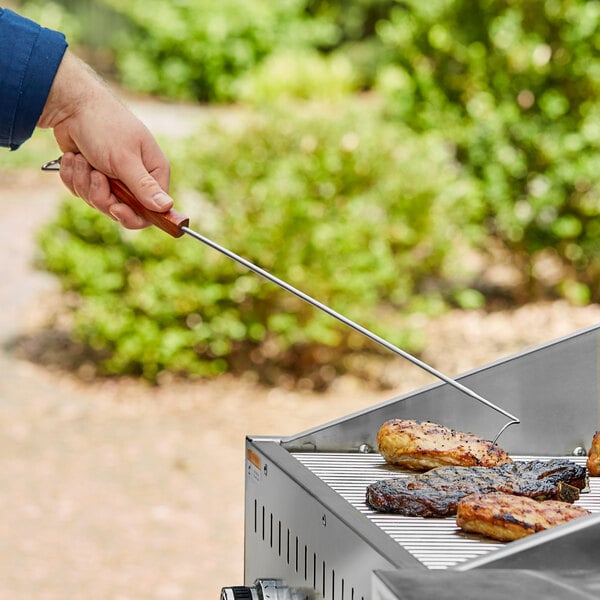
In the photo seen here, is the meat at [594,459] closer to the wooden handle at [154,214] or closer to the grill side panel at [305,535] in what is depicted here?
the grill side panel at [305,535]

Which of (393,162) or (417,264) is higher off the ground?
(393,162)

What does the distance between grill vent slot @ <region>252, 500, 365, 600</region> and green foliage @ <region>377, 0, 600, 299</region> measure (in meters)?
6.30

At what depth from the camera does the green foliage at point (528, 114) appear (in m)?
7.91

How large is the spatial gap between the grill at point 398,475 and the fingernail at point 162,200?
45 centimetres

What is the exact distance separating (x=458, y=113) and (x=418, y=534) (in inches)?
277

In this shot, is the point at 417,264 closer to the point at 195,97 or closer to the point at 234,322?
the point at 234,322

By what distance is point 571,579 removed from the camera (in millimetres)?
1257

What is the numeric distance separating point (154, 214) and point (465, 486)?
2.32 ft

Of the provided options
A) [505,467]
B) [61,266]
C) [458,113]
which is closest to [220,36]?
[458,113]

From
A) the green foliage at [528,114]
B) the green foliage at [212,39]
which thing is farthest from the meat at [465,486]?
the green foliage at [212,39]

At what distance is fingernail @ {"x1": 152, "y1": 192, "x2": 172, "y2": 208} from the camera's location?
76.8 inches

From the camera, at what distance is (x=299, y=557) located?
5.61 feet

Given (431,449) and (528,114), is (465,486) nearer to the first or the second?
(431,449)

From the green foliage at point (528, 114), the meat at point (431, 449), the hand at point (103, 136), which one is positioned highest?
the green foliage at point (528, 114)
